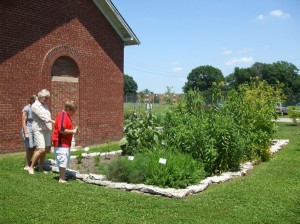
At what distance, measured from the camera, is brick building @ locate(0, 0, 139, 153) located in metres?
→ 11.1

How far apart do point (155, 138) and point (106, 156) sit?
2.02m

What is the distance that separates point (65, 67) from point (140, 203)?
318 inches

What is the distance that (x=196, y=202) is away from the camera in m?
6.38

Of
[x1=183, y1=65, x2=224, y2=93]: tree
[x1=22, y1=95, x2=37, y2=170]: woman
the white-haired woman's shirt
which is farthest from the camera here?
[x1=183, y1=65, x2=224, y2=93]: tree

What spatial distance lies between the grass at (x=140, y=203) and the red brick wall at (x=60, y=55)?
→ 12.1 feet

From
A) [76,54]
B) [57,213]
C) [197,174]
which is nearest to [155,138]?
[197,174]

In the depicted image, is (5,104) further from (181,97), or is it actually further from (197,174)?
(197,174)

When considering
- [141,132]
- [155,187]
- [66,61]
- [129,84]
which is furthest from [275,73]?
[155,187]

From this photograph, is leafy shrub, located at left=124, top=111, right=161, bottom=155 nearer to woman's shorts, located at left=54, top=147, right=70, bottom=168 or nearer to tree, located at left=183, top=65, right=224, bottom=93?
woman's shorts, located at left=54, top=147, right=70, bottom=168

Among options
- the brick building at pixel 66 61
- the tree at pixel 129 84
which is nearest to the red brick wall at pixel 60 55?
the brick building at pixel 66 61

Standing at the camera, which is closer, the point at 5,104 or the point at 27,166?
the point at 27,166

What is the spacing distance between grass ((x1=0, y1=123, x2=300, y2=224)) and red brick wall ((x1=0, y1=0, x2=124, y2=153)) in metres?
3.69

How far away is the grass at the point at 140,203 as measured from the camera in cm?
555

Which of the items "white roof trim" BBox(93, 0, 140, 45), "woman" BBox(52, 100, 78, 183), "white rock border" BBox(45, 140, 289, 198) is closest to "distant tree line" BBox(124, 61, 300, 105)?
"white roof trim" BBox(93, 0, 140, 45)
